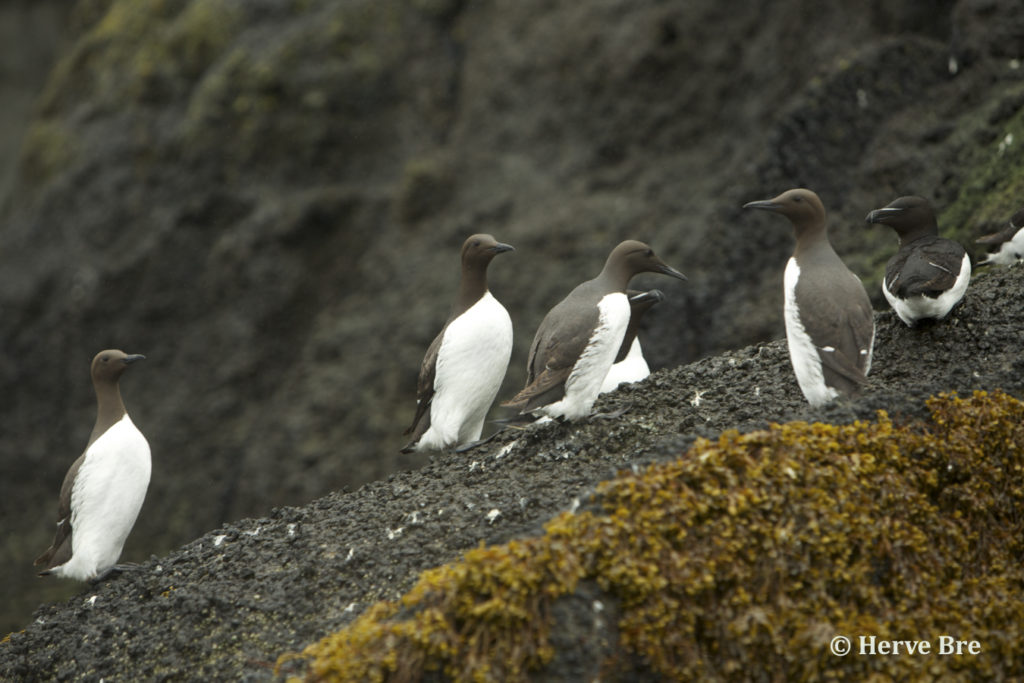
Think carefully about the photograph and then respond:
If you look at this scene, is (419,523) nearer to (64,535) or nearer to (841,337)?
(841,337)

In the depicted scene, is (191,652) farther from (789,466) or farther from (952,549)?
(952,549)

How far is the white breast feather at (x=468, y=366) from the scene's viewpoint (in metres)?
6.90

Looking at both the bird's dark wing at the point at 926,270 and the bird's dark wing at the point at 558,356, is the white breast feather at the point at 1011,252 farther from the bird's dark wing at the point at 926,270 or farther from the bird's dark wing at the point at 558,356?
the bird's dark wing at the point at 558,356

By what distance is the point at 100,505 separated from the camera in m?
6.55

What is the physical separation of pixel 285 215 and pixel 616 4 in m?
4.95

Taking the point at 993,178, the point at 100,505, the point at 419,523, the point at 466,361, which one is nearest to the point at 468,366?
the point at 466,361

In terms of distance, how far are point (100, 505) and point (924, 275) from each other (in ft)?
17.1

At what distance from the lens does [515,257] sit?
39.3ft

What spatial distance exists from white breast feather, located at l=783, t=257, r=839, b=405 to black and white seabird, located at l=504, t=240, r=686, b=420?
1.15 m

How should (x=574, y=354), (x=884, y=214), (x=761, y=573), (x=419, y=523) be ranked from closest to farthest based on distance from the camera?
(x=761, y=573), (x=419, y=523), (x=574, y=354), (x=884, y=214)

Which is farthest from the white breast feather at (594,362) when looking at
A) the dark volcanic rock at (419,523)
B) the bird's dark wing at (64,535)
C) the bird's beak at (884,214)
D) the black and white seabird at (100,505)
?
the bird's dark wing at (64,535)

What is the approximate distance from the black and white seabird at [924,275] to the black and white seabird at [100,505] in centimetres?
474

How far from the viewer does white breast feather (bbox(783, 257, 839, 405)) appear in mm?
5281

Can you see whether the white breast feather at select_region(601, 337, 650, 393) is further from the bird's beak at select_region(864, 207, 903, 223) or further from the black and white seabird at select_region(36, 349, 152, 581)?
the black and white seabird at select_region(36, 349, 152, 581)
